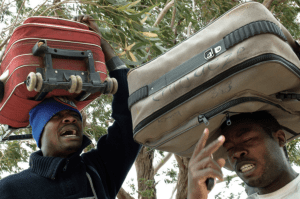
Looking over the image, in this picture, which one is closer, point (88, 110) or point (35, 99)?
point (35, 99)

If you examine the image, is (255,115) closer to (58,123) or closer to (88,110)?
(58,123)

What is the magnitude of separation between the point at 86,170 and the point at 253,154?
1.20 metres

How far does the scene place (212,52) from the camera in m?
1.80

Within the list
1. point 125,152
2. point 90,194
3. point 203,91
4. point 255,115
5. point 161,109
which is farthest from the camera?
point 125,152

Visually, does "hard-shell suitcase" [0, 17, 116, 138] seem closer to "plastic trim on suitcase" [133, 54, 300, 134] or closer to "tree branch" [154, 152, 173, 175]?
"plastic trim on suitcase" [133, 54, 300, 134]

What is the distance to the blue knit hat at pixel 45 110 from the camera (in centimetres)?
249

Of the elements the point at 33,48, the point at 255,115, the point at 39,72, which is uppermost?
the point at 33,48

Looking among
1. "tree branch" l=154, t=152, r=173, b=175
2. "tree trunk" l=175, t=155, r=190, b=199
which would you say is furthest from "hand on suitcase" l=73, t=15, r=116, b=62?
"tree branch" l=154, t=152, r=173, b=175

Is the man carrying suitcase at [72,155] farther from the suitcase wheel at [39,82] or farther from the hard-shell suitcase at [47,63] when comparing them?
the suitcase wheel at [39,82]

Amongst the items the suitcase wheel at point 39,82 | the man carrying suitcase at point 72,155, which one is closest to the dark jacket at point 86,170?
the man carrying suitcase at point 72,155

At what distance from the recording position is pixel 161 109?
77.7 inches

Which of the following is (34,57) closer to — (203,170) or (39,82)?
(39,82)

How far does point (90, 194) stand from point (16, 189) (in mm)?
486

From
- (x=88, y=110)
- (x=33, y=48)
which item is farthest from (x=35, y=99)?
(x=88, y=110)
